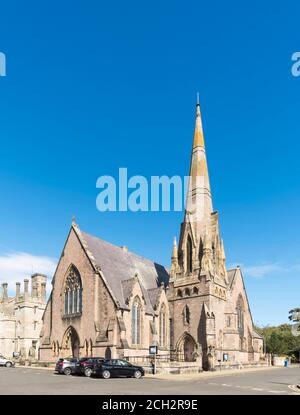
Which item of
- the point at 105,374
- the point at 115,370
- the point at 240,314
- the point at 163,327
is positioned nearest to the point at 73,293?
the point at 163,327

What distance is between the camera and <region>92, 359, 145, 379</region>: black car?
2802 cm

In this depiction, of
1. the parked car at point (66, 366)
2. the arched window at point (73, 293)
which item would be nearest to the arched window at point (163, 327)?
the arched window at point (73, 293)

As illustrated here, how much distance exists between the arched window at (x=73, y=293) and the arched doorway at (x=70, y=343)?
176 centimetres

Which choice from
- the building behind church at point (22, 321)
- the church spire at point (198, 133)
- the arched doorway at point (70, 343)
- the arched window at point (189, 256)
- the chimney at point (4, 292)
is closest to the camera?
the arched doorway at point (70, 343)

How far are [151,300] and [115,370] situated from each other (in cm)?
1934

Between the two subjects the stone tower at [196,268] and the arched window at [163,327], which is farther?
the arched window at [163,327]

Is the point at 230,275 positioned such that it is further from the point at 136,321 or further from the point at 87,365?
the point at 87,365

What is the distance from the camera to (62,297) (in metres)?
45.8

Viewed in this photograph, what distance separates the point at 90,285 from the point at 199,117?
25762 mm

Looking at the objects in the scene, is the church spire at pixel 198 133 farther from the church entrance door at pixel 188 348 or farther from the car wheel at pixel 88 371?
the car wheel at pixel 88 371

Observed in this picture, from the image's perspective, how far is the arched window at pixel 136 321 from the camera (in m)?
42.5

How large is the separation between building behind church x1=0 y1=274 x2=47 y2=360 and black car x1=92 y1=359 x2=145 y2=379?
39.8 metres

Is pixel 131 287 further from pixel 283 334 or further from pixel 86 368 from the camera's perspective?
pixel 283 334
